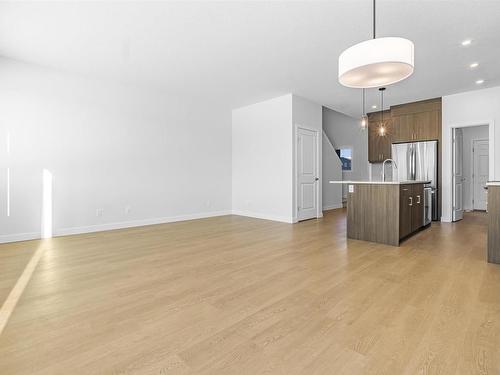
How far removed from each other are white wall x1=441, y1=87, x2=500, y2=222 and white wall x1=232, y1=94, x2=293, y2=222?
11.4 feet

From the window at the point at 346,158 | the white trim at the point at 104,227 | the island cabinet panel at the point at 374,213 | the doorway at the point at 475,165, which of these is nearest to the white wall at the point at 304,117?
the island cabinet panel at the point at 374,213

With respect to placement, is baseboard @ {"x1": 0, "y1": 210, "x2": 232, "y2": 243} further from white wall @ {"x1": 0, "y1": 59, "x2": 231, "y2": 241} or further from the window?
the window

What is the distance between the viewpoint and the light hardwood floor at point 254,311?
1.43 m

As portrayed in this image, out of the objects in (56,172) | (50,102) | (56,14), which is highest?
(56,14)

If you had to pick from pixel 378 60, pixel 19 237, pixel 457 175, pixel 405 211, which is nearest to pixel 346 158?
pixel 457 175

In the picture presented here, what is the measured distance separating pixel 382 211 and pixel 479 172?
6.03m

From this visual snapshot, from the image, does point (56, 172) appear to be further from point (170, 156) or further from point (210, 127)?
point (210, 127)

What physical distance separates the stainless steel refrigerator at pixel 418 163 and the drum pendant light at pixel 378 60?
171 inches

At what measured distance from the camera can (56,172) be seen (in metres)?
4.51

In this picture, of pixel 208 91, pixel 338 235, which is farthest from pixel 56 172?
pixel 338 235

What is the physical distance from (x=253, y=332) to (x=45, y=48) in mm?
4541

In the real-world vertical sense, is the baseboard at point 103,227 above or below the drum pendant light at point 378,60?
below

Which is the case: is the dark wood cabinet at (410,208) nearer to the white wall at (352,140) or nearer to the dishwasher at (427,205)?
the dishwasher at (427,205)

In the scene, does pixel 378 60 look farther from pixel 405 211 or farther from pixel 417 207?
pixel 417 207
